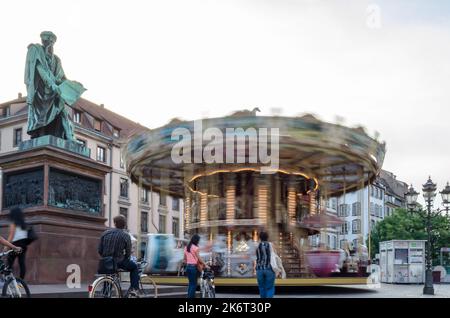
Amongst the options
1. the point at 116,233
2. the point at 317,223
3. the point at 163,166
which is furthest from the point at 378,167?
the point at 116,233

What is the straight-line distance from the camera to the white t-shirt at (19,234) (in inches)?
444

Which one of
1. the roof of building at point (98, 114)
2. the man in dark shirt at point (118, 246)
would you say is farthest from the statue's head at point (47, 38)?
the roof of building at point (98, 114)

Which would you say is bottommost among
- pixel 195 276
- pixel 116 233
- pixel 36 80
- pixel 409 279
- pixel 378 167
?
pixel 409 279

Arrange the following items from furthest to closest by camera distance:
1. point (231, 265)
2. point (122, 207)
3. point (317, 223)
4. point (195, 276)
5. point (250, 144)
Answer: point (122, 207)
point (317, 223)
point (231, 265)
point (250, 144)
point (195, 276)

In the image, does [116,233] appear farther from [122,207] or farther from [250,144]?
[122,207]

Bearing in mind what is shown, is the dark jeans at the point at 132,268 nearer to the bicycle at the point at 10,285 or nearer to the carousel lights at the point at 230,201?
the bicycle at the point at 10,285

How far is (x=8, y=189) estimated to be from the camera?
1838 cm

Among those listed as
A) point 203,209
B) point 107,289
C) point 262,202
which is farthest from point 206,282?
point 203,209

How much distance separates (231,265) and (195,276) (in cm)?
1191

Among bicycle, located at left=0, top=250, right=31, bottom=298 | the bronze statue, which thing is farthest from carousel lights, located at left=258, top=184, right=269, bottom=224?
bicycle, located at left=0, top=250, right=31, bottom=298

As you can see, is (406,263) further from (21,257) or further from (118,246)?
(21,257)

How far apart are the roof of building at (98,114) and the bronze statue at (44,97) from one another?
102 feet

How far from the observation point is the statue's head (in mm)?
18859

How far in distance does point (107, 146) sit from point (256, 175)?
115ft
